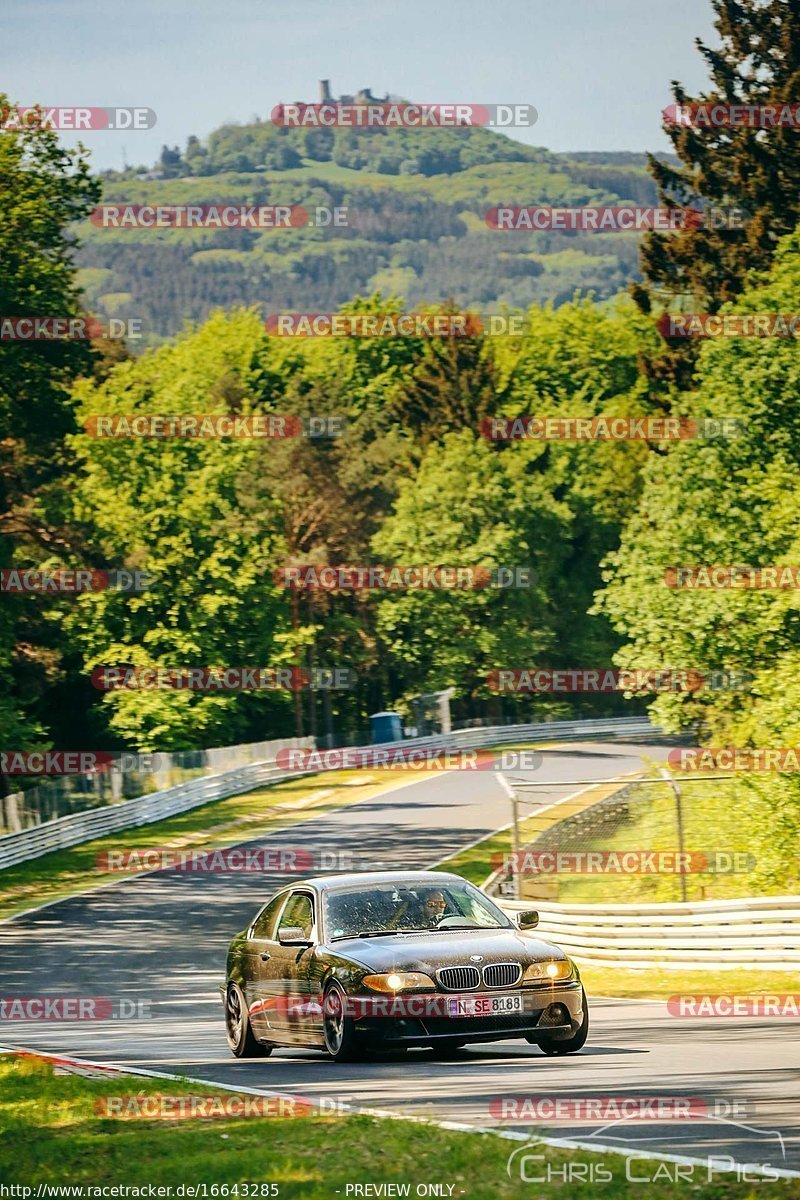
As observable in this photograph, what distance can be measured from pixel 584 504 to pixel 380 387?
45.9ft

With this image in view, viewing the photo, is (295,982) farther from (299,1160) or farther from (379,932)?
(299,1160)

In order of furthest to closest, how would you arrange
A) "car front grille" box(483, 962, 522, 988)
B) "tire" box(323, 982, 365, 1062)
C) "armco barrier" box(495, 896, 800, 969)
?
1. "armco barrier" box(495, 896, 800, 969)
2. "tire" box(323, 982, 365, 1062)
3. "car front grille" box(483, 962, 522, 988)

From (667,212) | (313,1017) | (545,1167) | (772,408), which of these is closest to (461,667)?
(667,212)

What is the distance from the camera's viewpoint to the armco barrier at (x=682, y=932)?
19312 millimetres

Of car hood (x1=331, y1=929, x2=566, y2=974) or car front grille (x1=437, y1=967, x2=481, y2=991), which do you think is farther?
car hood (x1=331, y1=929, x2=566, y2=974)

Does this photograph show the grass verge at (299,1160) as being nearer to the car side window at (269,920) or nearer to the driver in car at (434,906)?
the driver in car at (434,906)

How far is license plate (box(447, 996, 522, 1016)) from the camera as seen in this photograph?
470 inches

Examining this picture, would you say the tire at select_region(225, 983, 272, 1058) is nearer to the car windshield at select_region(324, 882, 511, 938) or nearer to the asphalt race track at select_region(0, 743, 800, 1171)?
the asphalt race track at select_region(0, 743, 800, 1171)

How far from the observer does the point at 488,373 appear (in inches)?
3524

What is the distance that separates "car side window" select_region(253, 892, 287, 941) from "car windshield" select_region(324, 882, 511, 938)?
929 millimetres

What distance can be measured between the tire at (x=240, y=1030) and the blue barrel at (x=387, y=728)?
56466 millimetres

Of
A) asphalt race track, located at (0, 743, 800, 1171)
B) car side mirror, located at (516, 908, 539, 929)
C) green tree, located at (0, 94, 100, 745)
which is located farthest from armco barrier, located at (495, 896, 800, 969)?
green tree, located at (0, 94, 100, 745)

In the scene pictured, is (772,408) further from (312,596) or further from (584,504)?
(584,504)

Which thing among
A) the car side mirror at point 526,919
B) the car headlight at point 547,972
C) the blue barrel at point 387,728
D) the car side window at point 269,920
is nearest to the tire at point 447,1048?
the car headlight at point 547,972
